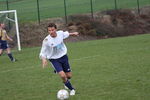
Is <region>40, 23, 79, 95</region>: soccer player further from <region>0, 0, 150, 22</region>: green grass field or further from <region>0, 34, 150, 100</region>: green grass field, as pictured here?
<region>0, 0, 150, 22</region>: green grass field

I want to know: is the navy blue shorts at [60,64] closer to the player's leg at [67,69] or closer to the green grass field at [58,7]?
the player's leg at [67,69]

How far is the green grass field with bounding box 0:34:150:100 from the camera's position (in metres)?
10.3

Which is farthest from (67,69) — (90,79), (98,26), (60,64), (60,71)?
(98,26)

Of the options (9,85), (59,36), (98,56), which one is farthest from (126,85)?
(98,56)

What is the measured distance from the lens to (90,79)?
494 inches

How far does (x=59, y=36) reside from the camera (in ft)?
35.1

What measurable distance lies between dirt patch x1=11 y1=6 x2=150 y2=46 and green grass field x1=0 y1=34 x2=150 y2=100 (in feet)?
40.8

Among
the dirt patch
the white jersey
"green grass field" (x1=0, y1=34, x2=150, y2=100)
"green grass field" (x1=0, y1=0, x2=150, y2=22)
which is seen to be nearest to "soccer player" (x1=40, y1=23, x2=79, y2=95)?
the white jersey

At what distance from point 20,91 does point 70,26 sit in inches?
847

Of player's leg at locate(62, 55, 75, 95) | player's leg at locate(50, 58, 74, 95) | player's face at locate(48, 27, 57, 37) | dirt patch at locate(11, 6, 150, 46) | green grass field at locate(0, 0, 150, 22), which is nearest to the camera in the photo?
player's face at locate(48, 27, 57, 37)

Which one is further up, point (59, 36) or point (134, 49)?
point (59, 36)

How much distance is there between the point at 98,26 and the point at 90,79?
68.6 ft

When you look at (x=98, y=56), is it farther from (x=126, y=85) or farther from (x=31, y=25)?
(x=31, y=25)

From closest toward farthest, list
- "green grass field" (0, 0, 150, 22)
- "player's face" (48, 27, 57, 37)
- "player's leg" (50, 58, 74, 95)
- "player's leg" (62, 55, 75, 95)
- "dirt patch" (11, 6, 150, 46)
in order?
"player's face" (48, 27, 57, 37)
"player's leg" (50, 58, 74, 95)
"player's leg" (62, 55, 75, 95)
"dirt patch" (11, 6, 150, 46)
"green grass field" (0, 0, 150, 22)
